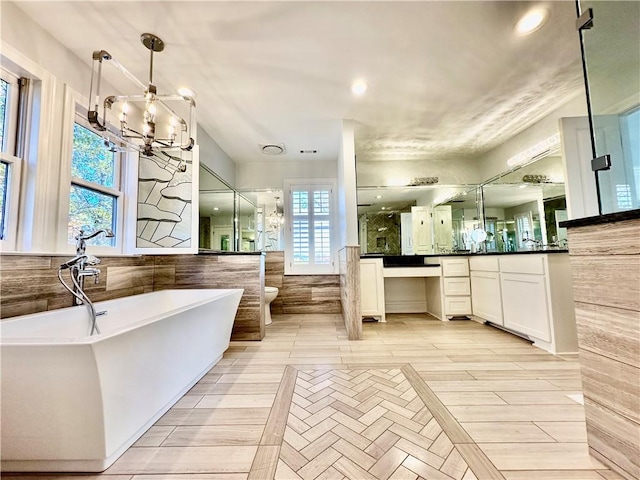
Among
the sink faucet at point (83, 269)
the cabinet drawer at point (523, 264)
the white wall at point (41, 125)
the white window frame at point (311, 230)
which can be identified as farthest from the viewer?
the white window frame at point (311, 230)

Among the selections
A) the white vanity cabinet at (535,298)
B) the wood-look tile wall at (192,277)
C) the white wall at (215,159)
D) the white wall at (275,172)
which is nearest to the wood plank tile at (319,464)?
the wood-look tile wall at (192,277)

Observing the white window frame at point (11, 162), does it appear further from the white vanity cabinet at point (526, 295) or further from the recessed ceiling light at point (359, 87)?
the white vanity cabinet at point (526, 295)

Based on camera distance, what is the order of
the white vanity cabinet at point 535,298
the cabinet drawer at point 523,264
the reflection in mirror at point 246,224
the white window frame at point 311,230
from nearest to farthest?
the white vanity cabinet at point 535,298 → the cabinet drawer at point 523,264 → the reflection in mirror at point 246,224 → the white window frame at point 311,230

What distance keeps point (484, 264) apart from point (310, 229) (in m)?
2.56

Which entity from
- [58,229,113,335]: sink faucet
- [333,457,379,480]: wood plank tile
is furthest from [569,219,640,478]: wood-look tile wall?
[58,229,113,335]: sink faucet

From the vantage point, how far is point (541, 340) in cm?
243

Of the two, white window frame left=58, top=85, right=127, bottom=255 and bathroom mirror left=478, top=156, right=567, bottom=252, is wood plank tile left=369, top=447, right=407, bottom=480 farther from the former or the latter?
bathroom mirror left=478, top=156, right=567, bottom=252

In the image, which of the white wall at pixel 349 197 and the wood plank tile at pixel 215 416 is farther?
the white wall at pixel 349 197

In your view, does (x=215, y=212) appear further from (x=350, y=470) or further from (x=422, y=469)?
(x=422, y=469)

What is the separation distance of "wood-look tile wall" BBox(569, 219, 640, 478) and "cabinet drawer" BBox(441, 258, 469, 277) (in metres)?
2.58

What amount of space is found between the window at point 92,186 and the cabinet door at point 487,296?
4015 millimetres

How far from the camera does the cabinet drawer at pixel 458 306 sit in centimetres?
357

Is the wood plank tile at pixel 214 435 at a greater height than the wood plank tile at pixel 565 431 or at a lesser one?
greater

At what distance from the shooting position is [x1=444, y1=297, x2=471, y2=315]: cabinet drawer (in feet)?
11.7
